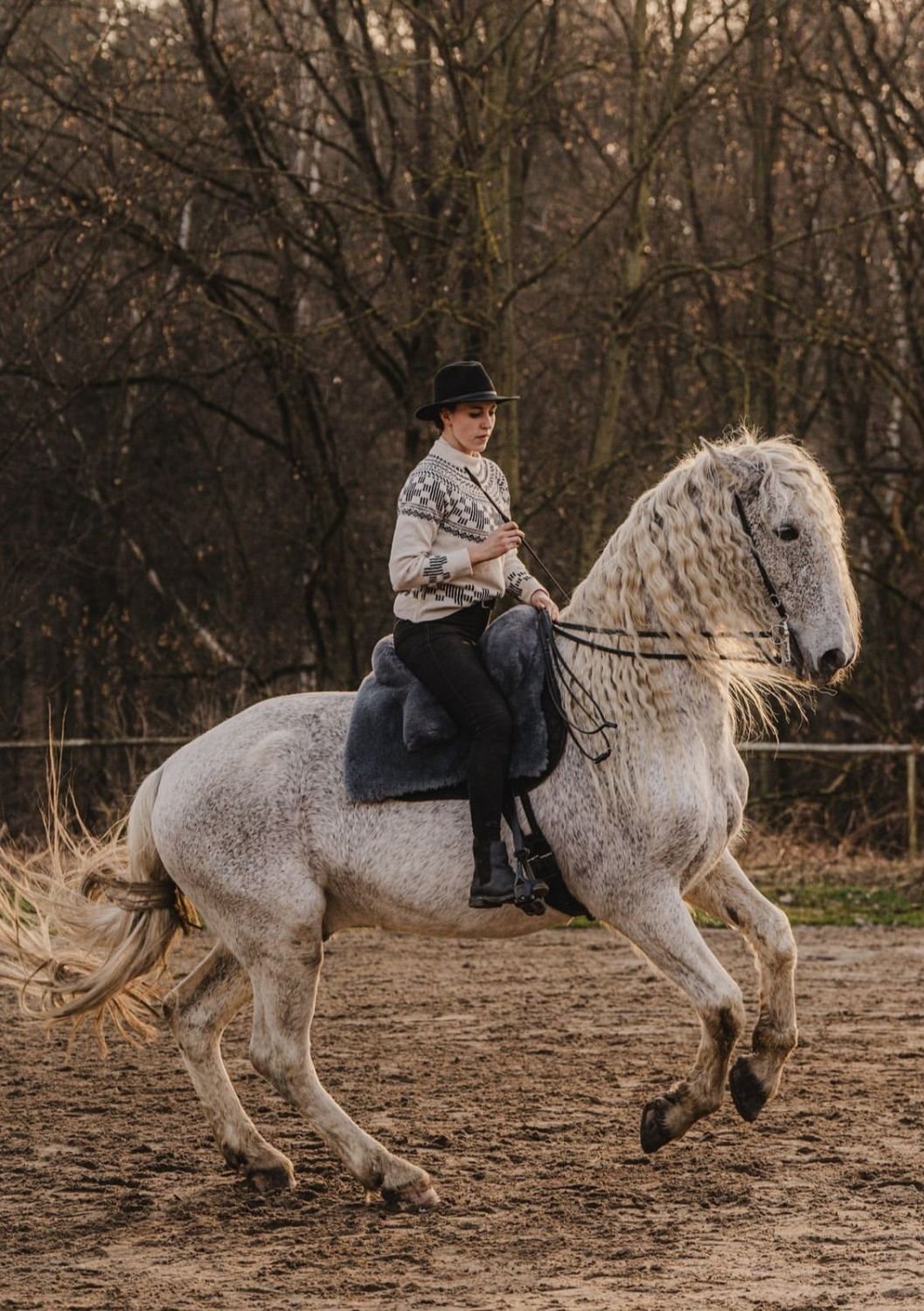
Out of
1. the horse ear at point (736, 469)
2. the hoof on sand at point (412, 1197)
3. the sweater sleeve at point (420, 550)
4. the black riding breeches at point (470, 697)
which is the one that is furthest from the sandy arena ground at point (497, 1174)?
the horse ear at point (736, 469)

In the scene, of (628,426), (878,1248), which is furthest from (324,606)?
(878,1248)

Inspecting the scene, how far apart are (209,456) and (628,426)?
16.5 ft

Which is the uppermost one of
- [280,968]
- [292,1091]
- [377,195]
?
[377,195]

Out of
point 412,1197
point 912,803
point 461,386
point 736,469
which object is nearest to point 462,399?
point 461,386

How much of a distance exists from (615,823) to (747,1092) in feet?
3.17

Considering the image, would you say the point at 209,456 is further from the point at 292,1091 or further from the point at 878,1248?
the point at 878,1248

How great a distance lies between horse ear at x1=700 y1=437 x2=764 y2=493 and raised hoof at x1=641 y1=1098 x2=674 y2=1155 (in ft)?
6.06

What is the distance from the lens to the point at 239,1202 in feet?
16.7

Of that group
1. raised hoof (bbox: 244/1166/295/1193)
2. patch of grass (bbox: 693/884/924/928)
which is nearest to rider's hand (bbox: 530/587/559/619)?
raised hoof (bbox: 244/1166/295/1193)

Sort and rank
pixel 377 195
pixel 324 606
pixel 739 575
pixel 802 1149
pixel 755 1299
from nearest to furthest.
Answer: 1. pixel 755 1299
2. pixel 739 575
3. pixel 802 1149
4. pixel 377 195
5. pixel 324 606

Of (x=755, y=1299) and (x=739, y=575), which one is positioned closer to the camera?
(x=755, y=1299)

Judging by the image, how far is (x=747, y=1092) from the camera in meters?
5.21

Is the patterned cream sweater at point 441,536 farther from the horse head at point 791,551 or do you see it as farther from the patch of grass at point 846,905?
the patch of grass at point 846,905

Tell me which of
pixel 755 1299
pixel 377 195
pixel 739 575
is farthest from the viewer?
pixel 377 195
